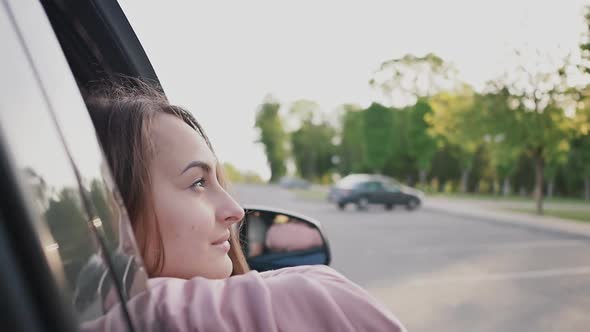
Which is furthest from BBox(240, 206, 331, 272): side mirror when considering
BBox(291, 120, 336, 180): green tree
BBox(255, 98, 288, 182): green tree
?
BBox(255, 98, 288, 182): green tree

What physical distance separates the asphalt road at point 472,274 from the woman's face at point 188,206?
1.73ft

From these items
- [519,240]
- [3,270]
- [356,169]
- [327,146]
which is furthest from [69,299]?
[327,146]

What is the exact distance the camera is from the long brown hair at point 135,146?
103cm

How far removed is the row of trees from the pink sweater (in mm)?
17552

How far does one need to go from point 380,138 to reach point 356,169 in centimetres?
1092

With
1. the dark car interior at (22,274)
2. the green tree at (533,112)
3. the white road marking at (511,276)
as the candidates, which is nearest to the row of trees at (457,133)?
the green tree at (533,112)

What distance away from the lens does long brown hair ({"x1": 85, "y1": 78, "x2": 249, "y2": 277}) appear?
1029 millimetres

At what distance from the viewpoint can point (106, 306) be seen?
2.34 ft

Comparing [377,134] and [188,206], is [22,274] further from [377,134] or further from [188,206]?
[377,134]

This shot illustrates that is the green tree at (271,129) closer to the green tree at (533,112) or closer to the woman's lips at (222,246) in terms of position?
the green tree at (533,112)

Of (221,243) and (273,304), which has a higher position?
(221,243)

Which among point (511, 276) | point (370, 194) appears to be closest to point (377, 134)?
point (370, 194)

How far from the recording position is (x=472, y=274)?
817cm

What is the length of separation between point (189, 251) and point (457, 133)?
75.2ft
